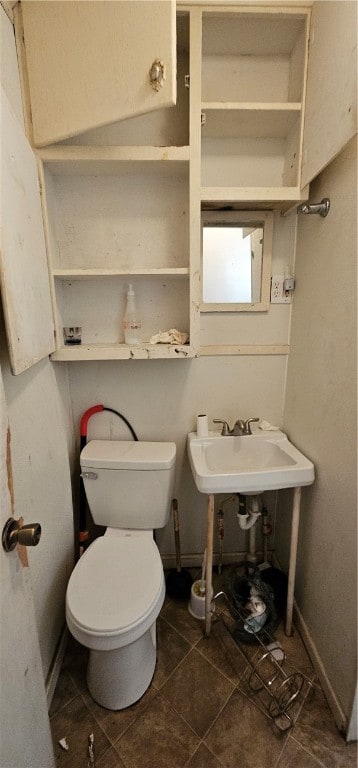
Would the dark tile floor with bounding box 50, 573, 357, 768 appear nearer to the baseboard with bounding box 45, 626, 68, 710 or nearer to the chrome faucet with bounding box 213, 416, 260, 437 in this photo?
the baseboard with bounding box 45, 626, 68, 710

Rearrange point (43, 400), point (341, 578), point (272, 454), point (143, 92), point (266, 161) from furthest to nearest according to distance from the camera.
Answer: point (272, 454) → point (266, 161) → point (43, 400) → point (341, 578) → point (143, 92)

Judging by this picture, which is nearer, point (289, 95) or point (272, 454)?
point (289, 95)

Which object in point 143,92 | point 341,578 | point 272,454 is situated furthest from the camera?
point 272,454

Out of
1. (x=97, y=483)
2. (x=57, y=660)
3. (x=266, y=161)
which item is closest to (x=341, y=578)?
(x=97, y=483)

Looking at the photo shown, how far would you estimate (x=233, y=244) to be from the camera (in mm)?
1376

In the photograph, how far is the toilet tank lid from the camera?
1.30 metres

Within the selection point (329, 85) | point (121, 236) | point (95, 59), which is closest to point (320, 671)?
point (121, 236)

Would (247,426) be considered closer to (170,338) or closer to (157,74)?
(170,338)

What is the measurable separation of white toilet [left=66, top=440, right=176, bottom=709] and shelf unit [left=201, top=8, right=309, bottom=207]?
1.09m

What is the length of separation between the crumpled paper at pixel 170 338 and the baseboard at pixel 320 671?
128 centimetres

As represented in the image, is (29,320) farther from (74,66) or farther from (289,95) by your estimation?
(289,95)

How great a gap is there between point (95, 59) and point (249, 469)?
1404mm

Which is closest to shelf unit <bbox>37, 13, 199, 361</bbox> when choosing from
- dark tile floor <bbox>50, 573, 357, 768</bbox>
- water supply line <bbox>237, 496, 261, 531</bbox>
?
water supply line <bbox>237, 496, 261, 531</bbox>

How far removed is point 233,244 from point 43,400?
3.33ft
